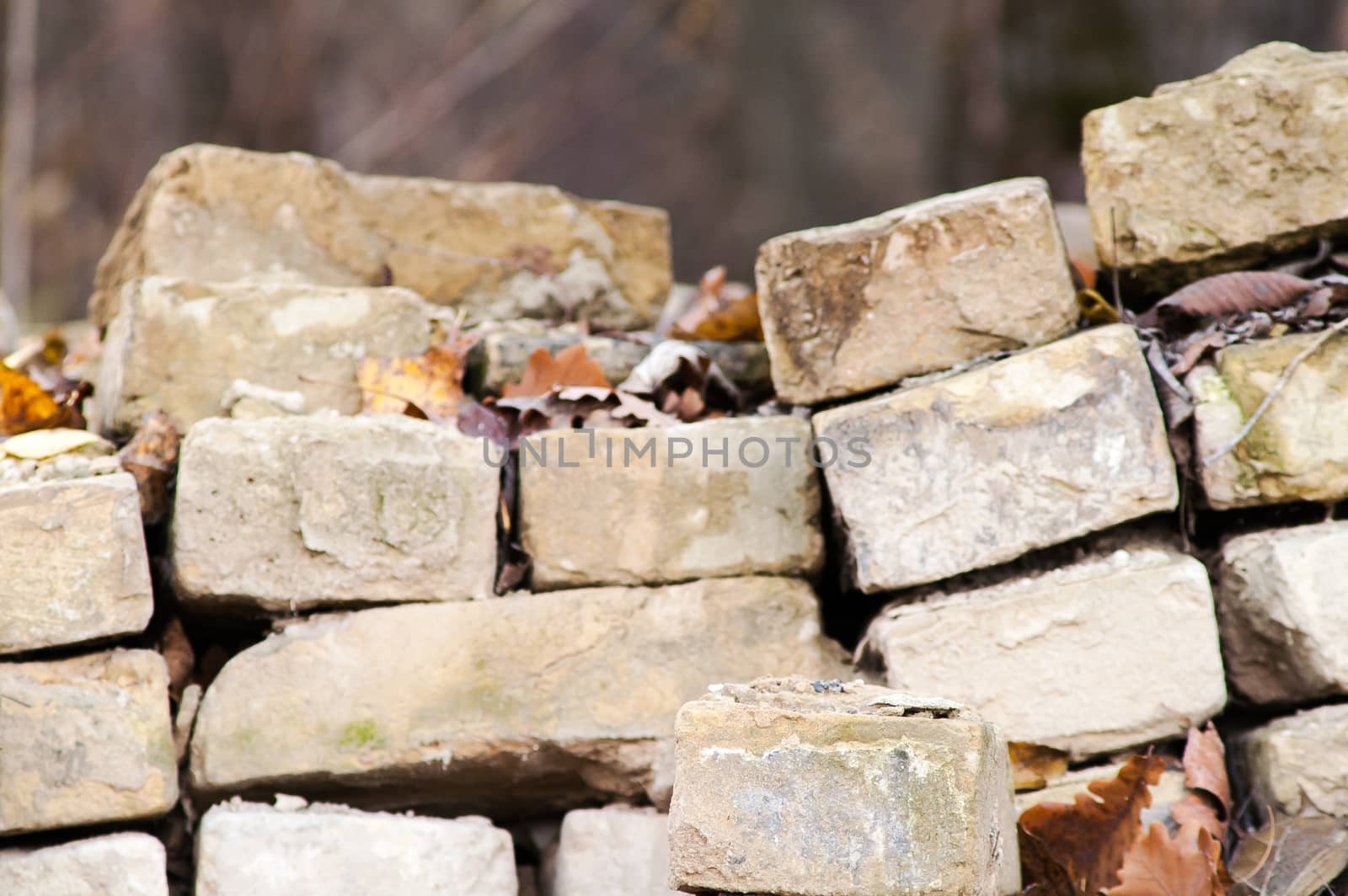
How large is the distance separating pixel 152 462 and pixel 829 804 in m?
1.34

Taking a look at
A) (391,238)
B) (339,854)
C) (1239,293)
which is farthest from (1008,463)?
(391,238)

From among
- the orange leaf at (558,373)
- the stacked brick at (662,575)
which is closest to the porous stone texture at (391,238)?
the stacked brick at (662,575)

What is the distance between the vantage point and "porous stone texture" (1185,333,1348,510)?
1873 millimetres

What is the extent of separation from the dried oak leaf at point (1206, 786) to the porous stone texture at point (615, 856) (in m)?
0.86

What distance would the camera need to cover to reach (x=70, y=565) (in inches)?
70.7

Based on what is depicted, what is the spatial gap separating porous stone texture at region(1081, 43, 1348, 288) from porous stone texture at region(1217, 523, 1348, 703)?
534 millimetres

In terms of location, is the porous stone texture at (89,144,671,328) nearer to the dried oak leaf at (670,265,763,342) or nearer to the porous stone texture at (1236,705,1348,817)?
the dried oak leaf at (670,265,763,342)

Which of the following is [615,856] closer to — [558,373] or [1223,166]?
[558,373]

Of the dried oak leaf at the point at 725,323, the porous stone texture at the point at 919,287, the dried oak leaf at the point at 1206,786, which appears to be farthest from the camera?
the dried oak leaf at the point at 725,323

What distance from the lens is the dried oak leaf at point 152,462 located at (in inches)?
77.4

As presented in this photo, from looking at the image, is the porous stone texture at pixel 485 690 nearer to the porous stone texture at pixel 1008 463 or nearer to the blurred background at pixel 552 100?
the porous stone texture at pixel 1008 463

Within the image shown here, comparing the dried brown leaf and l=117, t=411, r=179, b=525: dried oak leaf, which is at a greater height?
the dried brown leaf

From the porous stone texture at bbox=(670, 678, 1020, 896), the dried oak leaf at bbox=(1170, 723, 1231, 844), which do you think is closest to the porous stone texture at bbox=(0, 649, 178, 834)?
the porous stone texture at bbox=(670, 678, 1020, 896)

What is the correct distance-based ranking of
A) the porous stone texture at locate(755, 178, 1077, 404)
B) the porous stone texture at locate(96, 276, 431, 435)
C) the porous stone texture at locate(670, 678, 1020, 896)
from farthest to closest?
the porous stone texture at locate(96, 276, 431, 435) < the porous stone texture at locate(755, 178, 1077, 404) < the porous stone texture at locate(670, 678, 1020, 896)
